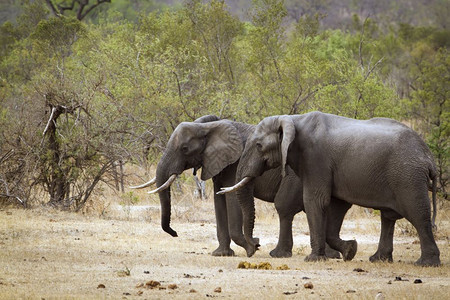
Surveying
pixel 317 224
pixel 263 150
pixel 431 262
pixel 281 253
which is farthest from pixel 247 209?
pixel 431 262

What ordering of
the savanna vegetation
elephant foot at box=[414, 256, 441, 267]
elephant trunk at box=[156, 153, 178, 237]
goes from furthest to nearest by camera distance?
the savanna vegetation, elephant trunk at box=[156, 153, 178, 237], elephant foot at box=[414, 256, 441, 267]

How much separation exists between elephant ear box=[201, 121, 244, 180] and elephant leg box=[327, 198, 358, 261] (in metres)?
1.67

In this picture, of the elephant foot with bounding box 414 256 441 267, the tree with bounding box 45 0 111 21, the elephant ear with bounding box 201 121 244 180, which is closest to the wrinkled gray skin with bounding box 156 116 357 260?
the elephant ear with bounding box 201 121 244 180

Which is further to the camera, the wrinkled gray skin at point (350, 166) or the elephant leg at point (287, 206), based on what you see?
the elephant leg at point (287, 206)

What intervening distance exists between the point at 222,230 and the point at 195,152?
4.18 ft

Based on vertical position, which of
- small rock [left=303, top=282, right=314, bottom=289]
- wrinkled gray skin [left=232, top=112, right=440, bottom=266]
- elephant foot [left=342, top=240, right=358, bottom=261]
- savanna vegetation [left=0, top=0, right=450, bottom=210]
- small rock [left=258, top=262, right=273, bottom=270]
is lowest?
small rock [left=303, top=282, right=314, bottom=289]

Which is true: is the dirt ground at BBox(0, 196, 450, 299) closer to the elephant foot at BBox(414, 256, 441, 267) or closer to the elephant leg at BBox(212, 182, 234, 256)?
the elephant foot at BBox(414, 256, 441, 267)

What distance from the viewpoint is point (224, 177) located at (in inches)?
538

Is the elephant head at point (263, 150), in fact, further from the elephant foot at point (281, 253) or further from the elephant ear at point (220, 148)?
the elephant foot at point (281, 253)

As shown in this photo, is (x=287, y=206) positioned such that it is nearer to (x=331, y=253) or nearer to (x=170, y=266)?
(x=331, y=253)

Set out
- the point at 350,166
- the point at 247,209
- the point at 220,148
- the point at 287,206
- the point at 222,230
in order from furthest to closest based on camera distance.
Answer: the point at 222,230, the point at 220,148, the point at 287,206, the point at 247,209, the point at 350,166

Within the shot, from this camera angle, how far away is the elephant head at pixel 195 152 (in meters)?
13.3

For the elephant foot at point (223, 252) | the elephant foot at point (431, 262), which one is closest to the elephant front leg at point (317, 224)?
the elephant foot at point (431, 262)

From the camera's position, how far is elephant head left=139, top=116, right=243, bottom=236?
1328 cm
